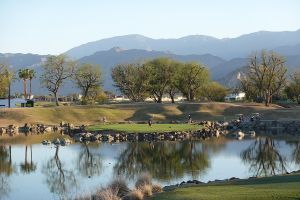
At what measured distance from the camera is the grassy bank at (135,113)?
90.3m

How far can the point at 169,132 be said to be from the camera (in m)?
69.2

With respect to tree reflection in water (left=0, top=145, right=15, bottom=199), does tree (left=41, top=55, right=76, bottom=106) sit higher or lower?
higher

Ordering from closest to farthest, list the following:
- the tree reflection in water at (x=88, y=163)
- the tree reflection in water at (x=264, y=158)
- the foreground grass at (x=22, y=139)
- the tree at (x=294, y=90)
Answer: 1. the tree reflection in water at (x=264, y=158)
2. the tree reflection in water at (x=88, y=163)
3. the foreground grass at (x=22, y=139)
4. the tree at (x=294, y=90)

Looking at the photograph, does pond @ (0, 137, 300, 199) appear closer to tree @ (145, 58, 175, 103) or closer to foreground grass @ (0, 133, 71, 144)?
foreground grass @ (0, 133, 71, 144)

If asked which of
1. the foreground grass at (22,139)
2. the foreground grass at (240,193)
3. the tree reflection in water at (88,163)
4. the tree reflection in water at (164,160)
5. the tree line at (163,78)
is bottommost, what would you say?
the foreground grass at (22,139)

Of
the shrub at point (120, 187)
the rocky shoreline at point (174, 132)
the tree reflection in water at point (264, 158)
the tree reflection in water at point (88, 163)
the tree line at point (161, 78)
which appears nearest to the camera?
the shrub at point (120, 187)

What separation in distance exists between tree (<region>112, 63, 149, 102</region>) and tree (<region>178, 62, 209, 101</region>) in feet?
30.5

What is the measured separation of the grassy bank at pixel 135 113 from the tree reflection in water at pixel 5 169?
31.1 m

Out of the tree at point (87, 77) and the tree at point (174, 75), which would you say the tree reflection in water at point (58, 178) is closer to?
the tree at point (174, 75)

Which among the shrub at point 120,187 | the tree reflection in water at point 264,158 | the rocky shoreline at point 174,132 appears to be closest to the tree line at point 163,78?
the rocky shoreline at point 174,132

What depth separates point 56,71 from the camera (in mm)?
128625

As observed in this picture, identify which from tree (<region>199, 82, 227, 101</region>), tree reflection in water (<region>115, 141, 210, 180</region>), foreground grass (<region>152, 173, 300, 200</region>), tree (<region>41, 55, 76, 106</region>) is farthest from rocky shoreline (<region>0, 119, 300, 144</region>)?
tree (<region>199, 82, 227, 101</region>)

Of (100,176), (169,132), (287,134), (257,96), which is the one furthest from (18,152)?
(257,96)

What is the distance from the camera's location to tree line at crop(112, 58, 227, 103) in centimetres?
12288
